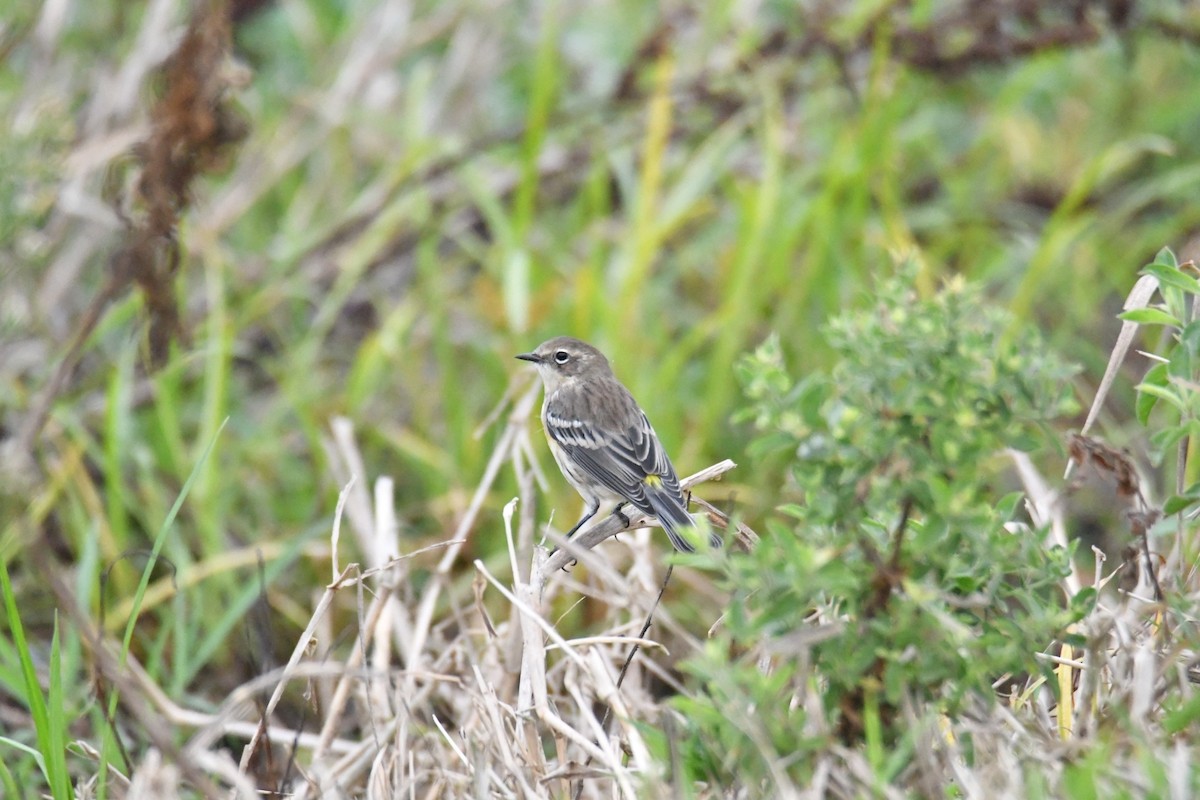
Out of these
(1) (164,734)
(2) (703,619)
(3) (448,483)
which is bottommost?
(2) (703,619)

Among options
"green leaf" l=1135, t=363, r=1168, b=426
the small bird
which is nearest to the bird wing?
the small bird

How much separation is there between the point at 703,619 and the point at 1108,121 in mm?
4144

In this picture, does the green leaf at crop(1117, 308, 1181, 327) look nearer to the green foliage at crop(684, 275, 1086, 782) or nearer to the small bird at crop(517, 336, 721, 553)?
the green foliage at crop(684, 275, 1086, 782)

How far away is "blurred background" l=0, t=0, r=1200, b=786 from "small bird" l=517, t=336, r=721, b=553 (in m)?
0.29

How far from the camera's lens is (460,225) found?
636cm

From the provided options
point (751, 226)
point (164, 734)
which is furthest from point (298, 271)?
point (164, 734)

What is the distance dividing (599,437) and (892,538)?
241 centimetres

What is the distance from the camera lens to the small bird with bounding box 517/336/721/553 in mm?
4156

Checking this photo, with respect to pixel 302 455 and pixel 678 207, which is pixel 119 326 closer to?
pixel 302 455

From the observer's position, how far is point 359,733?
4.25m

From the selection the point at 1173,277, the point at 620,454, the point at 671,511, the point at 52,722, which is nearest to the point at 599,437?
the point at 620,454

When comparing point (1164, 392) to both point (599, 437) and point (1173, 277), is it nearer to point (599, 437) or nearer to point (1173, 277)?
point (1173, 277)

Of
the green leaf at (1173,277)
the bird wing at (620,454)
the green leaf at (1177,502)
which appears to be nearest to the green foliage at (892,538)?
the green leaf at (1177,502)

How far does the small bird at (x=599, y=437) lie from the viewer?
4.16 m
